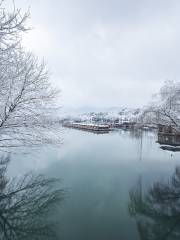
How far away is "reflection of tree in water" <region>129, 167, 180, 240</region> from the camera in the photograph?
439cm

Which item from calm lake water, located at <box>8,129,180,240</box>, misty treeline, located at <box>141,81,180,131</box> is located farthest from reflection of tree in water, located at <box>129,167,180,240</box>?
misty treeline, located at <box>141,81,180,131</box>

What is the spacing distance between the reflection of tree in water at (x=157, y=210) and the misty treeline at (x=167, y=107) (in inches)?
256

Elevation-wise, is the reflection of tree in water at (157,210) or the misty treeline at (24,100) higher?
→ the misty treeline at (24,100)

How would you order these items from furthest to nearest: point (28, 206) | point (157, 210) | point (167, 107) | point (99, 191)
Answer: point (167, 107), point (99, 191), point (157, 210), point (28, 206)

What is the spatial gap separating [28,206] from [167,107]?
11.6 metres

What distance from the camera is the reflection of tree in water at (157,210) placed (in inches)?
173

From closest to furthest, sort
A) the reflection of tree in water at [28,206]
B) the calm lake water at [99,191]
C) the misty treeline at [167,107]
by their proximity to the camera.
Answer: the reflection of tree in water at [28,206], the calm lake water at [99,191], the misty treeline at [167,107]

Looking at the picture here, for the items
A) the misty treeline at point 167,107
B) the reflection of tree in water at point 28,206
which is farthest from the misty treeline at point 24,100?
the misty treeline at point 167,107

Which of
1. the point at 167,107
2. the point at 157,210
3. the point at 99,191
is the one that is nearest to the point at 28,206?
the point at 99,191

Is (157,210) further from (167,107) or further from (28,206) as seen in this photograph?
(167,107)

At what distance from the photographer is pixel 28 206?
5406 millimetres

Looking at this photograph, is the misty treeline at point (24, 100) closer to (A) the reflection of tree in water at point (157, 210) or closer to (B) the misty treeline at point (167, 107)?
(A) the reflection of tree in water at point (157, 210)

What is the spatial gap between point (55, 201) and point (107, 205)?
5.09 feet

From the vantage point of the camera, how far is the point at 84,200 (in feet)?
19.1
